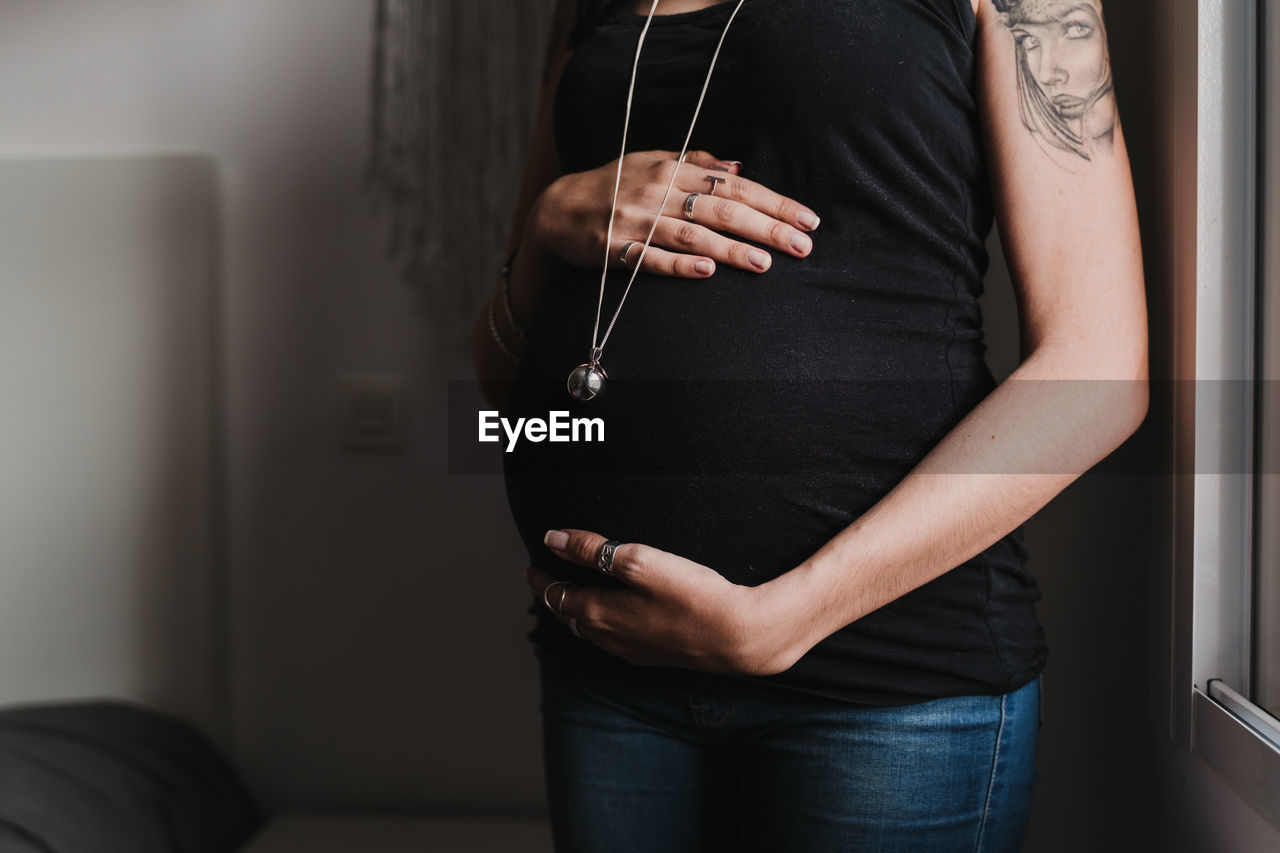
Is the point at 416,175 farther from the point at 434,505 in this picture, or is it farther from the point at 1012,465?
the point at 1012,465

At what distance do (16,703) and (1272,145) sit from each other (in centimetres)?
165

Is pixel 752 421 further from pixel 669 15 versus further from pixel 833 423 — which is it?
pixel 669 15

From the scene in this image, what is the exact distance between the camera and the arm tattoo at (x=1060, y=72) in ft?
2.15

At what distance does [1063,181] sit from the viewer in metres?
0.64

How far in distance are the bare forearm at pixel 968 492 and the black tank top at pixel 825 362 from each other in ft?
0.08

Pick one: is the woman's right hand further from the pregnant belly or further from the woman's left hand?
the woman's left hand

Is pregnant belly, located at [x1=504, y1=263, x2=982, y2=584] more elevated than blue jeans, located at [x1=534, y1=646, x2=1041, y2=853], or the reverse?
pregnant belly, located at [x1=504, y1=263, x2=982, y2=584]

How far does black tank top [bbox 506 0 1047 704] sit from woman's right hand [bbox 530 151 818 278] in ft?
0.05

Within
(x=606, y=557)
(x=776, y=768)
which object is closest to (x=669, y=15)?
(x=606, y=557)

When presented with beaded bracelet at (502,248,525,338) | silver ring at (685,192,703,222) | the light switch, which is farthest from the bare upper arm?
the light switch

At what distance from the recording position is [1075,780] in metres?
1.08

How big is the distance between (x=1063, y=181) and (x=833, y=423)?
0.79 feet

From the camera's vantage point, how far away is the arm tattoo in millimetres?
655

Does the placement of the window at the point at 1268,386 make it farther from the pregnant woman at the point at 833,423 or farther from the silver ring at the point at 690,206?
the silver ring at the point at 690,206
